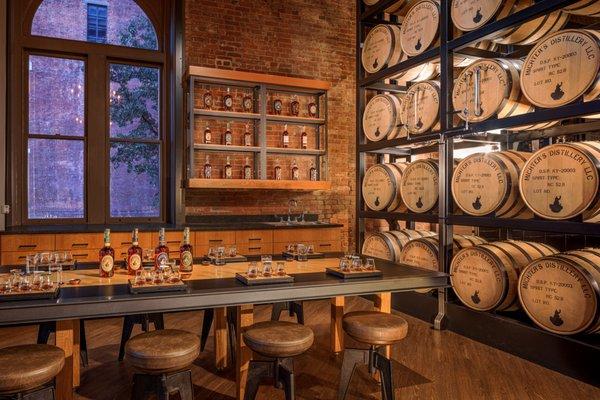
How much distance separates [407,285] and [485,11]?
7.56 feet

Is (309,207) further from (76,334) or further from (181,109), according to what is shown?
(76,334)

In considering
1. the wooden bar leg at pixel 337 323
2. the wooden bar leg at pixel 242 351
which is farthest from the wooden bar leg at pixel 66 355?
the wooden bar leg at pixel 337 323

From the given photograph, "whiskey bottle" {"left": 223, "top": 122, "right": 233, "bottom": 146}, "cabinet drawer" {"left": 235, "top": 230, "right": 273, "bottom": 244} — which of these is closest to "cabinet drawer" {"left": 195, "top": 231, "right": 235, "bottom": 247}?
"cabinet drawer" {"left": 235, "top": 230, "right": 273, "bottom": 244}

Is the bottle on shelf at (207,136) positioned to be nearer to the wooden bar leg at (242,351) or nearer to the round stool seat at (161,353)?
the wooden bar leg at (242,351)

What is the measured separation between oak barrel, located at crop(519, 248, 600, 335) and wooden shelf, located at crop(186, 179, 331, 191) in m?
3.00

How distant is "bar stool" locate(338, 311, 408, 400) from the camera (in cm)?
241

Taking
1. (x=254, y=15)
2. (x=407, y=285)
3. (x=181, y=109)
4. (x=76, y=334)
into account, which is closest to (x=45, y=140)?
(x=181, y=109)

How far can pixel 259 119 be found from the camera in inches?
222

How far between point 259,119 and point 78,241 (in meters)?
2.40

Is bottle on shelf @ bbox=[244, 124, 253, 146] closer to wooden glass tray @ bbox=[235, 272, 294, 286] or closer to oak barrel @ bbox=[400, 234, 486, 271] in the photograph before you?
oak barrel @ bbox=[400, 234, 486, 271]

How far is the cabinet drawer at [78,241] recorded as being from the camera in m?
4.45

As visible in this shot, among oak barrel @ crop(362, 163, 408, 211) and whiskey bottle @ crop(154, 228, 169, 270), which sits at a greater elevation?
oak barrel @ crop(362, 163, 408, 211)

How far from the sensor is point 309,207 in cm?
623

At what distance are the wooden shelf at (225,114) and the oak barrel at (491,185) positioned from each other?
2.66m
